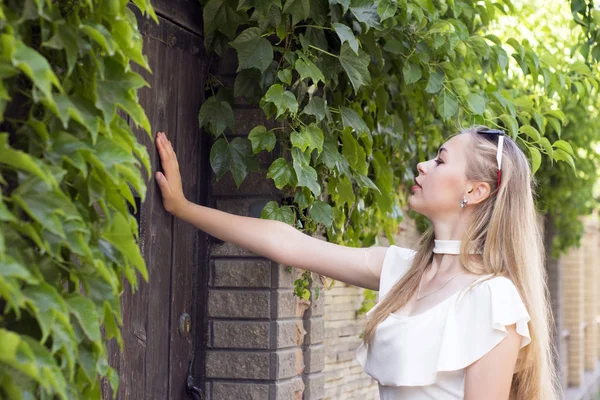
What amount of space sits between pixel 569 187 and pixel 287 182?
22.8 ft

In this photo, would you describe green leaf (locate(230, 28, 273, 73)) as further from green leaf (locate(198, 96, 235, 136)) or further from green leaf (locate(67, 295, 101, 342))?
green leaf (locate(67, 295, 101, 342))

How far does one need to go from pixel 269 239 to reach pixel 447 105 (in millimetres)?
1059

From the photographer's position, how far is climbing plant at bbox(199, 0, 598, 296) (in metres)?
2.97

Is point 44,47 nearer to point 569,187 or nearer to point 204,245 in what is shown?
point 204,245

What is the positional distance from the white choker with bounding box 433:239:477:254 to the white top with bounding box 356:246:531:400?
0.57 ft

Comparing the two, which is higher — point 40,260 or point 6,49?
point 6,49

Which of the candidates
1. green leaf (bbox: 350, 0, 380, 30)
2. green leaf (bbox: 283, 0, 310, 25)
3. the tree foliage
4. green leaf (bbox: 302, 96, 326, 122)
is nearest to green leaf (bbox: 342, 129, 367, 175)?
the tree foliage

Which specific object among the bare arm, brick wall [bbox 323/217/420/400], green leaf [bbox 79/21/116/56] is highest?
green leaf [bbox 79/21/116/56]

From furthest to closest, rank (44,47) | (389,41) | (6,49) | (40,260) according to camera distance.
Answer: (389,41) < (44,47) < (40,260) < (6,49)

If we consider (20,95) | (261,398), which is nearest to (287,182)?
(261,398)

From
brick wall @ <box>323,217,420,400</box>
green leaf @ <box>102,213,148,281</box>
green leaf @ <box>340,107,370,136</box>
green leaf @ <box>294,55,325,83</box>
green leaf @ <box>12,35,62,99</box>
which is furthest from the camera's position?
brick wall @ <box>323,217,420,400</box>

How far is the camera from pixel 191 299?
3158mm

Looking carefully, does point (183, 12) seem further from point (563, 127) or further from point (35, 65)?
point (563, 127)

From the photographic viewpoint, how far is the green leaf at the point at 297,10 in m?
2.89
